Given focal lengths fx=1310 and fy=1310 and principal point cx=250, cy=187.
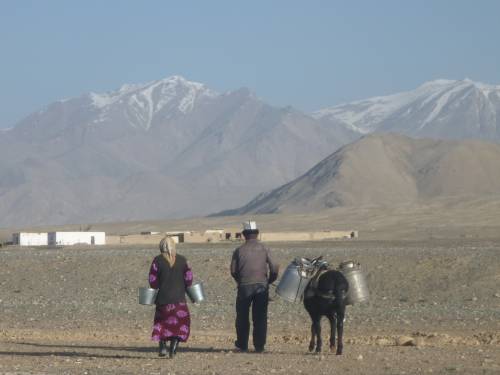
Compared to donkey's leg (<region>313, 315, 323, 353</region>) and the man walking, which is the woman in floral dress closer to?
the man walking

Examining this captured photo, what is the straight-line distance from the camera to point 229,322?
2286 cm

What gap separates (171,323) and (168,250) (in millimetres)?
859

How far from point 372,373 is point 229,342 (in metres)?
4.98

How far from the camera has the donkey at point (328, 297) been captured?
15.5 meters

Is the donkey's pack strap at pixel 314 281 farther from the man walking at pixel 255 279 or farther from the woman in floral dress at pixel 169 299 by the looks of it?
the woman in floral dress at pixel 169 299

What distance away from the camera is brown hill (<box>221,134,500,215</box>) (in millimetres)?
159875

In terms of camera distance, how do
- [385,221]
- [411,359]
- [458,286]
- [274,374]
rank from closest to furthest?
[274,374] → [411,359] → [458,286] → [385,221]

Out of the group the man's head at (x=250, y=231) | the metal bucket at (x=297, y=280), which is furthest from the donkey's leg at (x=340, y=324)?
the man's head at (x=250, y=231)

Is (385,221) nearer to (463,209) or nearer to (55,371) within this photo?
(463,209)

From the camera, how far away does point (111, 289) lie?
31609 millimetres

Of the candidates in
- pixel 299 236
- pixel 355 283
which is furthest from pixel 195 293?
pixel 299 236

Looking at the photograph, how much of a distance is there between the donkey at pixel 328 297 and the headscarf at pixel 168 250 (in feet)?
5.62

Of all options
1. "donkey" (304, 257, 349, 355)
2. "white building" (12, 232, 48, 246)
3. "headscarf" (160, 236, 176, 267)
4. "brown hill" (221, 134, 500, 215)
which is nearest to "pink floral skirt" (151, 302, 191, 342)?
"headscarf" (160, 236, 176, 267)

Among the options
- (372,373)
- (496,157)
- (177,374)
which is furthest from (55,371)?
(496,157)
